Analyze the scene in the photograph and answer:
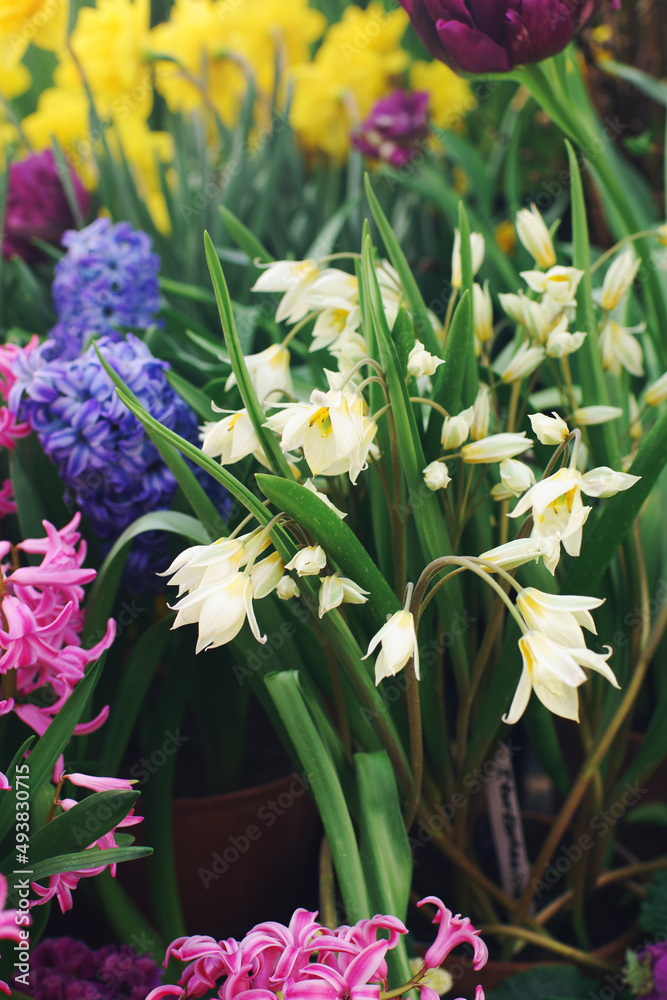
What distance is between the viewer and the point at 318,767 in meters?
0.39

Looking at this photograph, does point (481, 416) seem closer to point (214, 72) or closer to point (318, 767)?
point (318, 767)

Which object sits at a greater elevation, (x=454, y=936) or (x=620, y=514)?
(x=620, y=514)

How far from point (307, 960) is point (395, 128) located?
3.02 feet

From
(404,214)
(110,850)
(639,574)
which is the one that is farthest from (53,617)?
(404,214)

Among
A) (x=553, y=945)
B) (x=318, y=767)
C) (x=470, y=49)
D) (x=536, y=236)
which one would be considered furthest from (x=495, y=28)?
(x=553, y=945)

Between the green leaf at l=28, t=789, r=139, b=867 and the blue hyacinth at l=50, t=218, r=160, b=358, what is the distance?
395mm

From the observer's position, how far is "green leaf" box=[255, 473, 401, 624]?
35 centimetres

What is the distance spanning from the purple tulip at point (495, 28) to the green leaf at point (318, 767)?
15.8 inches

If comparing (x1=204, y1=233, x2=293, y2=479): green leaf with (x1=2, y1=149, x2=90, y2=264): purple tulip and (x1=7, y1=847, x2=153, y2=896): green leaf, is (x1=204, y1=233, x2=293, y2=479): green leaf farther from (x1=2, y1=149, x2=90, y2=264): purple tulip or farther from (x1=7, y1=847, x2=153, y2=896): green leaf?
(x1=2, y1=149, x2=90, y2=264): purple tulip

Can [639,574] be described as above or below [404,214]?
below

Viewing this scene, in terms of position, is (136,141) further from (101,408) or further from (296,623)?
(296,623)

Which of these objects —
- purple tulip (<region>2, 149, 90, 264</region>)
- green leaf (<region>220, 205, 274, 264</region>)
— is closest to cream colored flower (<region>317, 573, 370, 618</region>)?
green leaf (<region>220, 205, 274, 264</region>)

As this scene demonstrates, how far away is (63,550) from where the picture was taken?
43 centimetres

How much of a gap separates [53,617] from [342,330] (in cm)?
25
